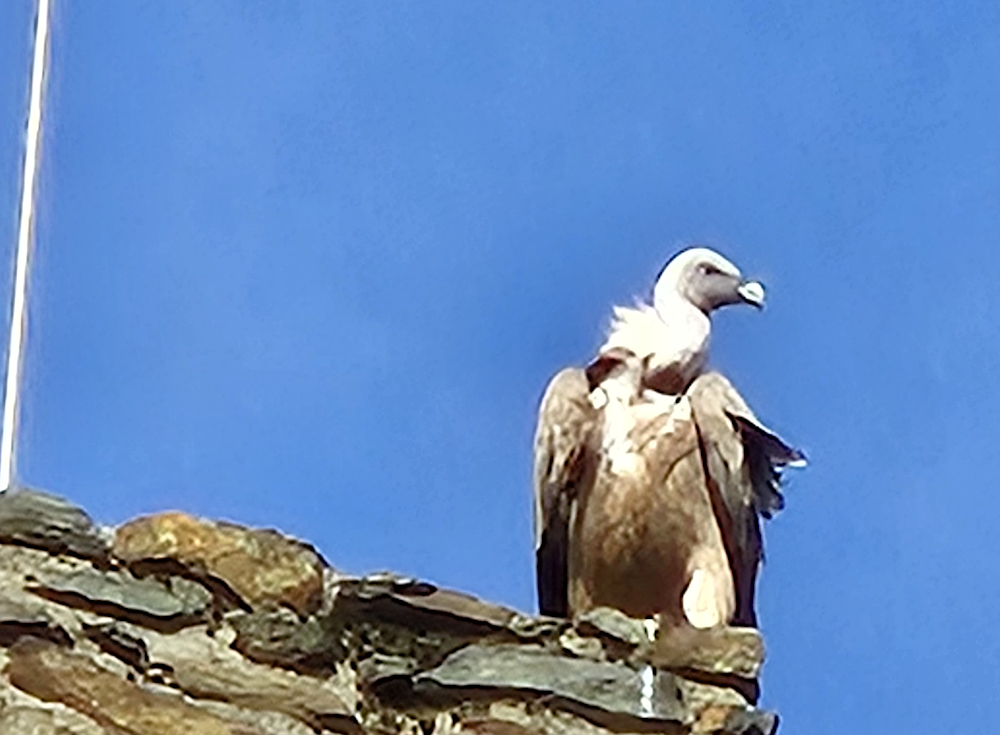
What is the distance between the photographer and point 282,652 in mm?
4574

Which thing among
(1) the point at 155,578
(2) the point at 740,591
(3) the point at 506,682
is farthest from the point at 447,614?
(2) the point at 740,591

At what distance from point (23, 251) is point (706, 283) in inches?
126

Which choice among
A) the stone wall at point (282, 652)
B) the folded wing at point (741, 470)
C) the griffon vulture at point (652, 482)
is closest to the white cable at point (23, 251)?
the stone wall at point (282, 652)

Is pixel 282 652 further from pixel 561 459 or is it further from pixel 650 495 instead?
pixel 561 459

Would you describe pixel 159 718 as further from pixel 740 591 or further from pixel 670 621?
pixel 740 591

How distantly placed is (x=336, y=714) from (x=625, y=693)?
1.49 ft

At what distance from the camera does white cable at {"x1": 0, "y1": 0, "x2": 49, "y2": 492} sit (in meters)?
4.75

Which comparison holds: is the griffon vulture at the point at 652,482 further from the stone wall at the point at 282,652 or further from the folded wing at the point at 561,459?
the stone wall at the point at 282,652

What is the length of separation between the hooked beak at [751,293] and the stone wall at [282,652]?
10.4ft

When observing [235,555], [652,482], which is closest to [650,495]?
[652,482]

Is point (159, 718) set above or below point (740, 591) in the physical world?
below

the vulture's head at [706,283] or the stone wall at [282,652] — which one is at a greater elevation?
the vulture's head at [706,283]

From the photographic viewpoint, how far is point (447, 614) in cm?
473

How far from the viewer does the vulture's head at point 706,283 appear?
790 cm
